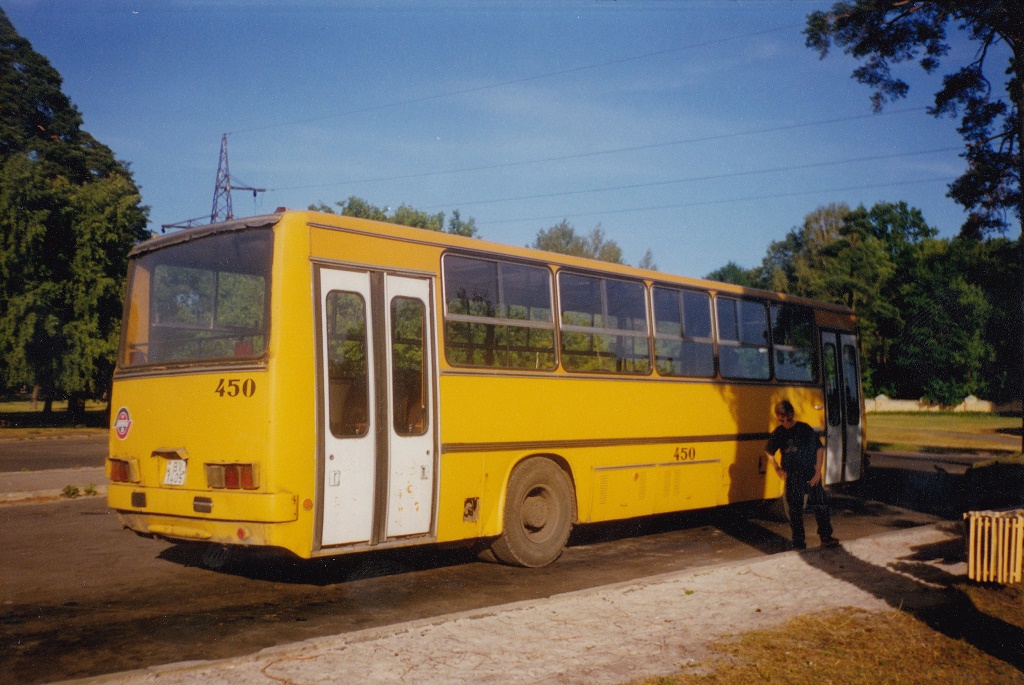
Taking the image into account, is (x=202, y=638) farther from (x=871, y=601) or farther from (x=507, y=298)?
(x=871, y=601)

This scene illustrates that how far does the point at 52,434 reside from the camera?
36.0 meters

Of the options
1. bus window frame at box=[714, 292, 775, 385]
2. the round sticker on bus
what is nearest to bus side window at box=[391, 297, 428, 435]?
the round sticker on bus

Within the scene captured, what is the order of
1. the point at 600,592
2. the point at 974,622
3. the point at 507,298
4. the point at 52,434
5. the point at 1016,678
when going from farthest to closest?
the point at 52,434 < the point at 507,298 < the point at 600,592 < the point at 974,622 < the point at 1016,678

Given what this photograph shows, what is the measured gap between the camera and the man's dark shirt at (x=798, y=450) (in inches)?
409

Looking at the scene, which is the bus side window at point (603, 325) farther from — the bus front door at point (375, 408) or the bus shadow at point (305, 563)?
the bus shadow at point (305, 563)

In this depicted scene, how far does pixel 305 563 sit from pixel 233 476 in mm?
2789

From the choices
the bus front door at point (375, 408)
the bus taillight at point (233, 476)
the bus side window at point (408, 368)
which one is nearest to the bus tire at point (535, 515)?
the bus front door at point (375, 408)

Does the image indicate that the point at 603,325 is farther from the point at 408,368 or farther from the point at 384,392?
the point at 384,392

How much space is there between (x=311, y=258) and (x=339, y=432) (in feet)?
5.05

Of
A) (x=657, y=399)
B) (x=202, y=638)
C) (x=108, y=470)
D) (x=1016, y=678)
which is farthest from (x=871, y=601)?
(x=108, y=470)

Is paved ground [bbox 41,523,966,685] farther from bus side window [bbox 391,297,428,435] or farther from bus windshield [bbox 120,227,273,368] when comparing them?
bus windshield [bbox 120,227,273,368]

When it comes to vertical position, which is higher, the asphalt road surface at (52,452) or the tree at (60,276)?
the tree at (60,276)

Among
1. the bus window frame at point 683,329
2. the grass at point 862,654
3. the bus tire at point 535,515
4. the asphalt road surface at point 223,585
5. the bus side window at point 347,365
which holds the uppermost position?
the bus window frame at point 683,329

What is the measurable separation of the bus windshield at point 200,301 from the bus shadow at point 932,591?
19.1 feet
